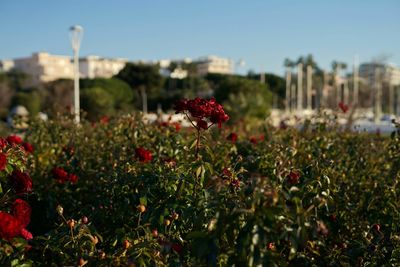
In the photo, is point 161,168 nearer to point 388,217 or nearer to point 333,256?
point 333,256

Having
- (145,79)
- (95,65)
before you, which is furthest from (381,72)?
(95,65)

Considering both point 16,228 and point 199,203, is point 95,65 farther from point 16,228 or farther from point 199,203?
point 16,228

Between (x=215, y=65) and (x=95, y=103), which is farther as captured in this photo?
(x=215, y=65)

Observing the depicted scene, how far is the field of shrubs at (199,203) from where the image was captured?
1926mm

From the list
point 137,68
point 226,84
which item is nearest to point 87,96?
point 226,84

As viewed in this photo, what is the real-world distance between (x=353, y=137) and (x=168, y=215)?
4.47 meters

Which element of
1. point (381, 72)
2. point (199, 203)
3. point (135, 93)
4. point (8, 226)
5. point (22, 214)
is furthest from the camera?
point (381, 72)

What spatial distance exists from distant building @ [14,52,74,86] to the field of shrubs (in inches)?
4515

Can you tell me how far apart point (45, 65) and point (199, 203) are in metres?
124

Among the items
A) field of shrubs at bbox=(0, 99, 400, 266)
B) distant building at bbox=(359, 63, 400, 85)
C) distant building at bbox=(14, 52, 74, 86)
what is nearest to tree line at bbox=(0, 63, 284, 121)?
field of shrubs at bbox=(0, 99, 400, 266)

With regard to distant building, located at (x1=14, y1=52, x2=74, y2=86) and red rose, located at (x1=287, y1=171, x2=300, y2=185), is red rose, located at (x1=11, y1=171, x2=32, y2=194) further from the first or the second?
distant building, located at (x1=14, y1=52, x2=74, y2=86)

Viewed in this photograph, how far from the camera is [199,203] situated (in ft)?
8.36

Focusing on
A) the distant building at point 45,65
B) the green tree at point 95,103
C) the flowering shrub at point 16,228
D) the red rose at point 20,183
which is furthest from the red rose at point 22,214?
the distant building at point 45,65

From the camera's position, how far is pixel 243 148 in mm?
5629
